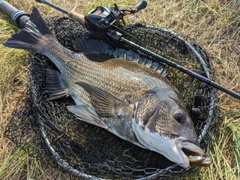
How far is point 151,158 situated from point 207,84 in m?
0.85

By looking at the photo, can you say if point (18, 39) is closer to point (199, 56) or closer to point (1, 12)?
point (1, 12)

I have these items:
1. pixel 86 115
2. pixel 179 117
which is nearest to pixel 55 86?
pixel 86 115

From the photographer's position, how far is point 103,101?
3.11 m

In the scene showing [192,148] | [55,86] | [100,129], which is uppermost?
[192,148]

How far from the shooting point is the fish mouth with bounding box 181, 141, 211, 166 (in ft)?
8.05

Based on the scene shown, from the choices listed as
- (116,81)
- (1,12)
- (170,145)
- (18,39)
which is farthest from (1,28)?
(170,145)

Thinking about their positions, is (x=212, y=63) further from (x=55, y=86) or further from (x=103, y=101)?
(x=55, y=86)

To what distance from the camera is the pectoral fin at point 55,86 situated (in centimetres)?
347

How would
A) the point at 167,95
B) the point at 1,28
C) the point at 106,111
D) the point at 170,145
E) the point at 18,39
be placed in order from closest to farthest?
the point at 170,145, the point at 167,95, the point at 106,111, the point at 18,39, the point at 1,28

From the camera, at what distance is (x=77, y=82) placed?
3270 mm

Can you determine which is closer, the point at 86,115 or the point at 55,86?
the point at 86,115

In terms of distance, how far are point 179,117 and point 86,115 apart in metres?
0.97

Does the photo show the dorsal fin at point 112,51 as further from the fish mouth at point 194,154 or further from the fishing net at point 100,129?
the fish mouth at point 194,154

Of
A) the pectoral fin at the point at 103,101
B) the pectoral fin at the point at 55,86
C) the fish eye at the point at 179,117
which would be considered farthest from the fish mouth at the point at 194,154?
the pectoral fin at the point at 55,86
